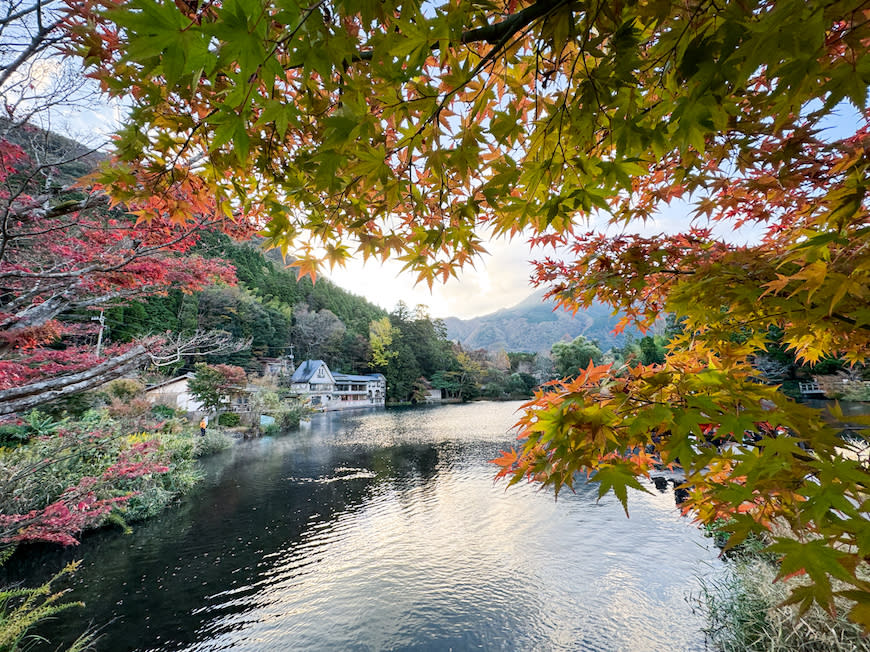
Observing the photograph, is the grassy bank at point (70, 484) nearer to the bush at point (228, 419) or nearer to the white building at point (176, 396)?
the bush at point (228, 419)

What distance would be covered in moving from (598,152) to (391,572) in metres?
6.60

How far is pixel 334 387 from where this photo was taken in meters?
39.8

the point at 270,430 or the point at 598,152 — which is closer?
the point at 598,152

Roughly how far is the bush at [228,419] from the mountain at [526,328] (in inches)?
4217

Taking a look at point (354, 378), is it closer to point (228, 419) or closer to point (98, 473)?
point (228, 419)

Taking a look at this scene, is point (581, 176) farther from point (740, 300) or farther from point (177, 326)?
point (177, 326)

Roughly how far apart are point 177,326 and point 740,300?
120 ft

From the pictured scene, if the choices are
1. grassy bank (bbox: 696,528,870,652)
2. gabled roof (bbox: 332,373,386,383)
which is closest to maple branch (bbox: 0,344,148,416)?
grassy bank (bbox: 696,528,870,652)

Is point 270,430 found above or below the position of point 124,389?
below

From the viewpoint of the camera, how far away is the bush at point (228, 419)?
1802 cm

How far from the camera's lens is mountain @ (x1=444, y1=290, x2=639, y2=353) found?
131 m

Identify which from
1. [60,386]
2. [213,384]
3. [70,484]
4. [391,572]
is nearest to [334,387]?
[213,384]

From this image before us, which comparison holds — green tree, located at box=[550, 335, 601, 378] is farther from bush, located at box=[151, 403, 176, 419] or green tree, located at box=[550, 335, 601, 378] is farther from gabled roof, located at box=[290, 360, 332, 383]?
bush, located at box=[151, 403, 176, 419]

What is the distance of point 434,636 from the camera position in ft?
13.9
